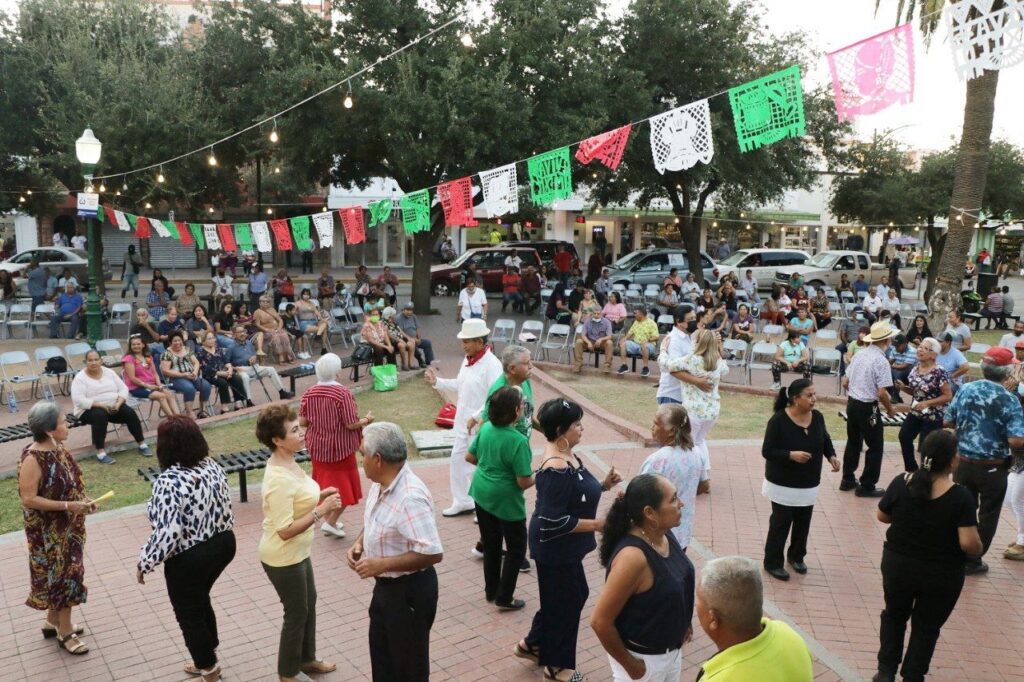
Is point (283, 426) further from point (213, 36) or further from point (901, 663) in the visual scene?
point (213, 36)

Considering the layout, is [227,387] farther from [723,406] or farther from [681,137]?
[723,406]

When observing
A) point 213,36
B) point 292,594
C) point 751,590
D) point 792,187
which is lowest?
point 292,594

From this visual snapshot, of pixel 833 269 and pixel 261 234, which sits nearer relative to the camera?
pixel 261 234

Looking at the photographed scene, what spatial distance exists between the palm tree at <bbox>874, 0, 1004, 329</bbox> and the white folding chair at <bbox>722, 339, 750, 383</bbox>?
413 centimetres

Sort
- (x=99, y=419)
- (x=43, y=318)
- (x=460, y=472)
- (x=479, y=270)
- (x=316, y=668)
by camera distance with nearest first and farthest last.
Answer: (x=316, y=668), (x=460, y=472), (x=99, y=419), (x=43, y=318), (x=479, y=270)

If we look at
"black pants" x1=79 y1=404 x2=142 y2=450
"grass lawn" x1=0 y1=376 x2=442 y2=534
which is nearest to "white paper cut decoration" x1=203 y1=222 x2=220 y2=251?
"grass lawn" x1=0 y1=376 x2=442 y2=534

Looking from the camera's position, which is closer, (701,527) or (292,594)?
(292,594)

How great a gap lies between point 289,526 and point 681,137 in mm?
7967

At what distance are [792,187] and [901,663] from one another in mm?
23006

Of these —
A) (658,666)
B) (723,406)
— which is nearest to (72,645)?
(658,666)

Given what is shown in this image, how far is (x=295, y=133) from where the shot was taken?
1848 cm

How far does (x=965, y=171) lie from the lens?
14.1m

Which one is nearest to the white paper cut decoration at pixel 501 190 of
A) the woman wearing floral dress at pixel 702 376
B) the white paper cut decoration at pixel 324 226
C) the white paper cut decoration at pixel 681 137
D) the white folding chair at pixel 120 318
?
the white paper cut decoration at pixel 681 137

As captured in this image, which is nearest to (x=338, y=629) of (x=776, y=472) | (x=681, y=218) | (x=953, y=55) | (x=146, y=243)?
(x=776, y=472)
